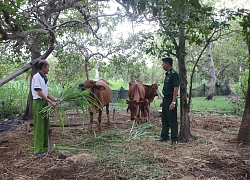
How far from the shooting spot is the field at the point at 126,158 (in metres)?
3.61

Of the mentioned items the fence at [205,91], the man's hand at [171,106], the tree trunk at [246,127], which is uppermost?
the fence at [205,91]

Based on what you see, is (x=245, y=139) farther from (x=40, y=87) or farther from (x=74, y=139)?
(x=40, y=87)

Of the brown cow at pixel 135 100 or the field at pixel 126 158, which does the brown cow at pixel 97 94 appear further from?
the brown cow at pixel 135 100

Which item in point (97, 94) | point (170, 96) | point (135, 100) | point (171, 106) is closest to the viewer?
point (171, 106)

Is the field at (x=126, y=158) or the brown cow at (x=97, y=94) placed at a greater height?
the brown cow at (x=97, y=94)

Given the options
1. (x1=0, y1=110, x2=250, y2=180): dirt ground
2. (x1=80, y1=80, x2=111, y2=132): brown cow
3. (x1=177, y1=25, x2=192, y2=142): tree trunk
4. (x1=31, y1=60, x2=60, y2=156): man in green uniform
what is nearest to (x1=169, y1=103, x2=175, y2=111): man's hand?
(x1=177, y1=25, x2=192, y2=142): tree trunk

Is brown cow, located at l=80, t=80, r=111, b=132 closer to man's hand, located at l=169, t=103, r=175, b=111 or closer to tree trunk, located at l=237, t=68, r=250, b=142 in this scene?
man's hand, located at l=169, t=103, r=175, b=111

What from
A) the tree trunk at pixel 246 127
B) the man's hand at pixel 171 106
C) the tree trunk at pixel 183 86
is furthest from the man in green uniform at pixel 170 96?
the tree trunk at pixel 246 127

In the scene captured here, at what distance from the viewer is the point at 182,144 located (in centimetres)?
514

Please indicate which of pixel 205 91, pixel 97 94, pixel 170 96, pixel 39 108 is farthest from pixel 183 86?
pixel 205 91

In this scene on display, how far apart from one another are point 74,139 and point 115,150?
137 centimetres

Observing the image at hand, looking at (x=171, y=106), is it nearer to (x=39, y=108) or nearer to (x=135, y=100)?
(x=135, y=100)

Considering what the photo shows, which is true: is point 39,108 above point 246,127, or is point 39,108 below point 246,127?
above

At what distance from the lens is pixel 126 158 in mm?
4184
